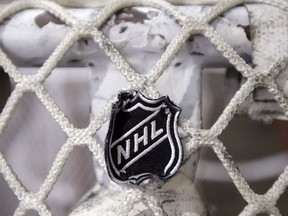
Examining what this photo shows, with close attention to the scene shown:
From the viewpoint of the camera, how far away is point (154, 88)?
0.35 metres

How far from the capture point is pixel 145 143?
1.09 ft

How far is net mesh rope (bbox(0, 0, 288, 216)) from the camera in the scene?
1.14 feet

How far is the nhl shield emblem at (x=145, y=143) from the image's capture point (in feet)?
1.08

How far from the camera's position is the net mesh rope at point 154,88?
35cm

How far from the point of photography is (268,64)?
35 cm

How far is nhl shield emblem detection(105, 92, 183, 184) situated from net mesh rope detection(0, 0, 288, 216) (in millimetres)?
15

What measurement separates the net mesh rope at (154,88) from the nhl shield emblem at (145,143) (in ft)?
0.05

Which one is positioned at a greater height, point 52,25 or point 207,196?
point 52,25

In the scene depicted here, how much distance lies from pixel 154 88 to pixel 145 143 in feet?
0.14

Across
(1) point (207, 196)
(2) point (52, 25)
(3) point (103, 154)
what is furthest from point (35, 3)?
(1) point (207, 196)

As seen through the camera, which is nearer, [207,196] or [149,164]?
[149,164]

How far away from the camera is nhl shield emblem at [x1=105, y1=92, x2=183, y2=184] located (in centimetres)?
33

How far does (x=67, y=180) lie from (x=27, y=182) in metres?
0.04

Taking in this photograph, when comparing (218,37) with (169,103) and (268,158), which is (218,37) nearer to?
(169,103)
